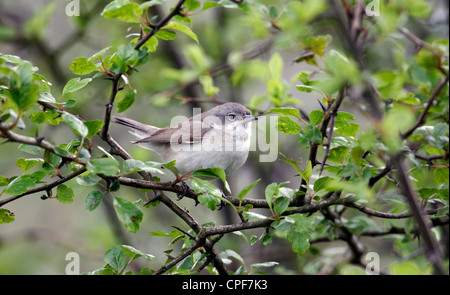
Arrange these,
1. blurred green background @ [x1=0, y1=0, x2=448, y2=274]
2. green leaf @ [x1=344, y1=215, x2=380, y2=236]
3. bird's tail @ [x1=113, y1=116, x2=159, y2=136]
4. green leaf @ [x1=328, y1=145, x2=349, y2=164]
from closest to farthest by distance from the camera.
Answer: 1. green leaf @ [x1=328, y1=145, x2=349, y2=164]
2. green leaf @ [x1=344, y1=215, x2=380, y2=236]
3. bird's tail @ [x1=113, y1=116, x2=159, y2=136]
4. blurred green background @ [x1=0, y1=0, x2=448, y2=274]

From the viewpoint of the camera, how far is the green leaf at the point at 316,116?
2258mm

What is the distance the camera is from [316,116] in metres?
2.27

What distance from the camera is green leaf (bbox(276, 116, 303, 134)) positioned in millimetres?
2334

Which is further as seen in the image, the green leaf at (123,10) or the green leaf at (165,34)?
the green leaf at (165,34)

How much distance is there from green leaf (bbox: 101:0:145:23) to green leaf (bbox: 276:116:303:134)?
32.7 inches

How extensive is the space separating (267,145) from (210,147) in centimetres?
69

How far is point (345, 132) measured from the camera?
250 centimetres

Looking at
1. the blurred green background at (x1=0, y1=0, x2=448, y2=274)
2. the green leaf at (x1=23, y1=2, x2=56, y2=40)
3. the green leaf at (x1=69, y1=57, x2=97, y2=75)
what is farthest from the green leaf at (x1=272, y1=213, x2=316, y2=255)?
the green leaf at (x1=23, y1=2, x2=56, y2=40)

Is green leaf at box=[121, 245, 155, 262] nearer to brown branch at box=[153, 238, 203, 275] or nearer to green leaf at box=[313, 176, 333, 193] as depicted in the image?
brown branch at box=[153, 238, 203, 275]

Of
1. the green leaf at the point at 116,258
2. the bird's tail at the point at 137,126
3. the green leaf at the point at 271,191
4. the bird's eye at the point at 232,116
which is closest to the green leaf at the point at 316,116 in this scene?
the green leaf at the point at 271,191

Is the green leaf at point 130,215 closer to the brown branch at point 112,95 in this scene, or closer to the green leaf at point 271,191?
the brown branch at point 112,95

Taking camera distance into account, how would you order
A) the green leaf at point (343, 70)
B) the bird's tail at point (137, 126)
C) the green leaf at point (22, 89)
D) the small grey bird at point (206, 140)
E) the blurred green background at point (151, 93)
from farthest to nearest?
the blurred green background at point (151, 93) < the bird's tail at point (137, 126) < the small grey bird at point (206, 140) < the green leaf at point (22, 89) < the green leaf at point (343, 70)

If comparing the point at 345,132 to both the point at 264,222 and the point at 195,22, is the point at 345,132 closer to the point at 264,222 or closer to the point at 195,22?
the point at 264,222

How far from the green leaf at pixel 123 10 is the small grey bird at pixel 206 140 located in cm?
181
